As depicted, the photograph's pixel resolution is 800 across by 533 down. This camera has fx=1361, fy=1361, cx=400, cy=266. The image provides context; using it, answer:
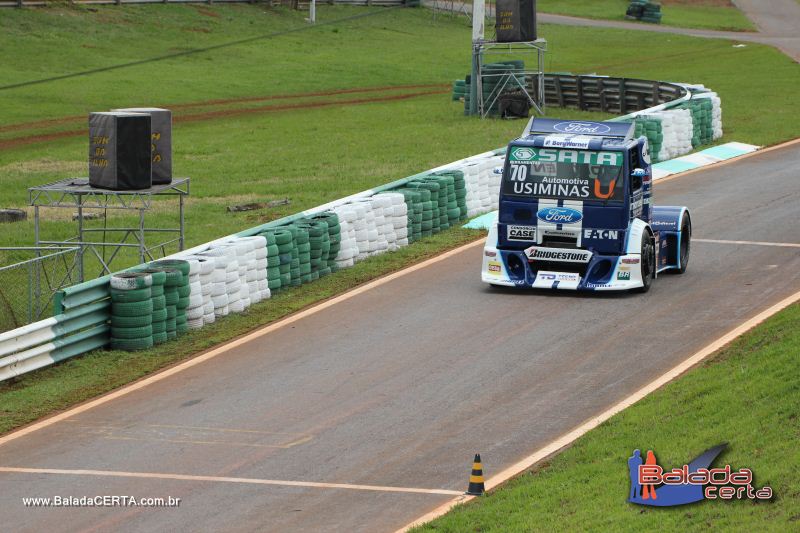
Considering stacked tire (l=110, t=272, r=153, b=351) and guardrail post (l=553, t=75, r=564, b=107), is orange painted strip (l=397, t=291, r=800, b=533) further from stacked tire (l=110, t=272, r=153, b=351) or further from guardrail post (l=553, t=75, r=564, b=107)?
guardrail post (l=553, t=75, r=564, b=107)

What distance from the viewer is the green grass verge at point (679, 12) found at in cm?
8862

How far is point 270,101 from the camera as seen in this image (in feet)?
174

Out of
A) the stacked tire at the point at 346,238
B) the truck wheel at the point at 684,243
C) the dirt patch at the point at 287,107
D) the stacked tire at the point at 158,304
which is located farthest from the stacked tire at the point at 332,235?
the dirt patch at the point at 287,107

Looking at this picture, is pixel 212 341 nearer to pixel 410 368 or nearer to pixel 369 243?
pixel 410 368

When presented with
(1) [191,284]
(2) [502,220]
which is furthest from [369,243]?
(1) [191,284]

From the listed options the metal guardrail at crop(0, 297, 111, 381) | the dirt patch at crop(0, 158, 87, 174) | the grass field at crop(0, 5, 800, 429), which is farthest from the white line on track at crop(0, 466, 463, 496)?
the dirt patch at crop(0, 158, 87, 174)

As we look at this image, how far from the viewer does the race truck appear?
837 inches

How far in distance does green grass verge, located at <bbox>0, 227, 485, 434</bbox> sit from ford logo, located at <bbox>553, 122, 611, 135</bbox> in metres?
3.99

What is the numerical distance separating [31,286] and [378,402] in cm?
562

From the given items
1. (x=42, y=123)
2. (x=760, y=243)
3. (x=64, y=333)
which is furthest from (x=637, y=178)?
(x=42, y=123)

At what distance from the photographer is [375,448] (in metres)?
14.8

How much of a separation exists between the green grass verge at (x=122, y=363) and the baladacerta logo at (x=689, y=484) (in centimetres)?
772

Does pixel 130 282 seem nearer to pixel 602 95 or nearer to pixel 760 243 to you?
pixel 760 243

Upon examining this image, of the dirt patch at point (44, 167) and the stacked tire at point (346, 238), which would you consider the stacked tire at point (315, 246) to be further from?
the dirt patch at point (44, 167)
